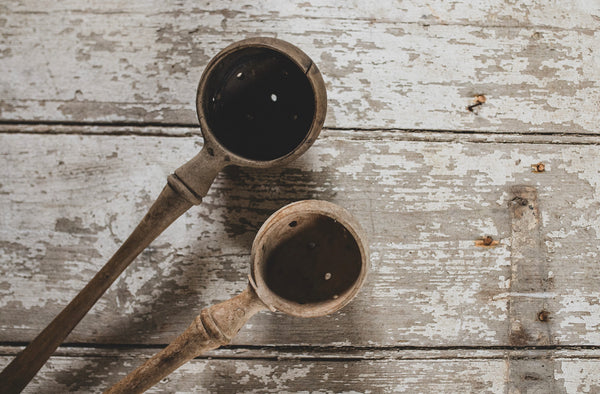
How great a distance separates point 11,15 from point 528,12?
0.81m

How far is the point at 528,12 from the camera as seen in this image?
708 mm

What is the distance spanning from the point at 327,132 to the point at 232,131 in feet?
0.48

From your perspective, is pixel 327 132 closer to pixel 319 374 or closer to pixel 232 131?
pixel 232 131

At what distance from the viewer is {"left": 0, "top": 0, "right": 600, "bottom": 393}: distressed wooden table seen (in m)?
0.69

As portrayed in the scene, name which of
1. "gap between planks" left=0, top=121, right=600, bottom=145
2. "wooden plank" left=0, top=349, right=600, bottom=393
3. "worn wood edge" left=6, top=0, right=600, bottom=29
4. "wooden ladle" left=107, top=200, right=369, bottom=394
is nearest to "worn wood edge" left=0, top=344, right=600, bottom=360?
"wooden plank" left=0, top=349, right=600, bottom=393

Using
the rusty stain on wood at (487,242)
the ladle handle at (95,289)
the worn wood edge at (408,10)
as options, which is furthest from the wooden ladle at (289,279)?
the worn wood edge at (408,10)

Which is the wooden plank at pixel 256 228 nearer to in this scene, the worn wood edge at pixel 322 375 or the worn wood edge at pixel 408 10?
the worn wood edge at pixel 322 375

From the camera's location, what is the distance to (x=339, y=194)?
69cm

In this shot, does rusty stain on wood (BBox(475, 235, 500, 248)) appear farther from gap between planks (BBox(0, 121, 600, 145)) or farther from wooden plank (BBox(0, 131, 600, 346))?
gap between planks (BBox(0, 121, 600, 145))

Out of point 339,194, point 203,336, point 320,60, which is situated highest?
point 320,60

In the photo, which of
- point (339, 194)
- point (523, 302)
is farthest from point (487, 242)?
point (339, 194)

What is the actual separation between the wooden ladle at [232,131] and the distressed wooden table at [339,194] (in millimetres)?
73

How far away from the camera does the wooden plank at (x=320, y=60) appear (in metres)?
0.69

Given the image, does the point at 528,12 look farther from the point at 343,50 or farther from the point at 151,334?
the point at 151,334
